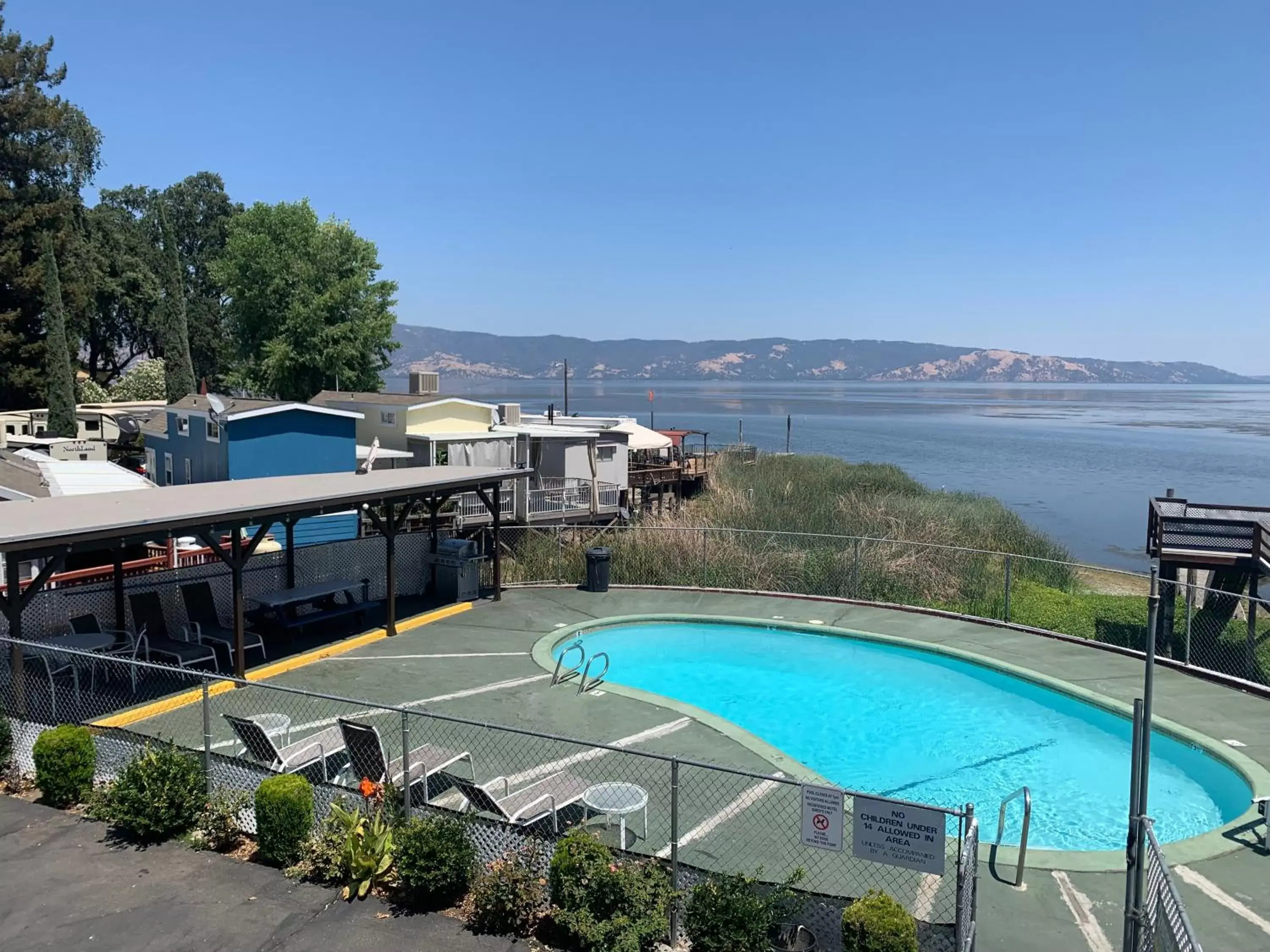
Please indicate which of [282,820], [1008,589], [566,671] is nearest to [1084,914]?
[282,820]

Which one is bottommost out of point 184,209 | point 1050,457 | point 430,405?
point 1050,457

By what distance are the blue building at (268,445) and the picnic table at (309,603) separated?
9098mm

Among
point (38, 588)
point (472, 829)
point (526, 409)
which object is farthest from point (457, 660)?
point (526, 409)

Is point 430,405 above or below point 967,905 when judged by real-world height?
above

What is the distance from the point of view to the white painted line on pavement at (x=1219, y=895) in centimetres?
728

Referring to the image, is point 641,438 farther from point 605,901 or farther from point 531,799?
point 605,901

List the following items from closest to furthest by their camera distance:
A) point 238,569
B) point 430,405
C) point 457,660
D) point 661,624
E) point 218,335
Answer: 1. point 238,569
2. point 457,660
3. point 661,624
4. point 430,405
5. point 218,335

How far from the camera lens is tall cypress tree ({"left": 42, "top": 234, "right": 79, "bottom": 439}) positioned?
4347 cm

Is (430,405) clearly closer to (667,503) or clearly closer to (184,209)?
(667,503)

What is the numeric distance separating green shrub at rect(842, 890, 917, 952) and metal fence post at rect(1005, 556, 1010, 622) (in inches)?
460

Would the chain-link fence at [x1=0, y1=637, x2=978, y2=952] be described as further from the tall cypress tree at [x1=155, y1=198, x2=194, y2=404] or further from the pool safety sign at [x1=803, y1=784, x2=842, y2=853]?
the tall cypress tree at [x1=155, y1=198, x2=194, y2=404]

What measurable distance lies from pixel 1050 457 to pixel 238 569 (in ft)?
279

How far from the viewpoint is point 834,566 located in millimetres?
20828

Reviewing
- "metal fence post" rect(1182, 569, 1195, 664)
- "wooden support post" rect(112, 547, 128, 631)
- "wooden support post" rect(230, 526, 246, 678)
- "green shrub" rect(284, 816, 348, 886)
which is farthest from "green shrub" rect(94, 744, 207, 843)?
"metal fence post" rect(1182, 569, 1195, 664)
